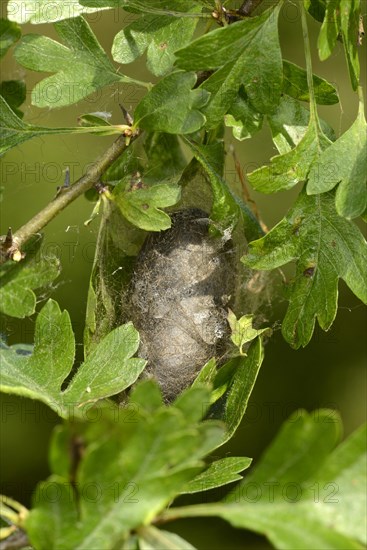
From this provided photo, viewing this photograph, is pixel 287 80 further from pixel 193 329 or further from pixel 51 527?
pixel 51 527

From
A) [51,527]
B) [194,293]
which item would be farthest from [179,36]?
[51,527]

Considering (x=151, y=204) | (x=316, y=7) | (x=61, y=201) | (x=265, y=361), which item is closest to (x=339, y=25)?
(x=316, y=7)

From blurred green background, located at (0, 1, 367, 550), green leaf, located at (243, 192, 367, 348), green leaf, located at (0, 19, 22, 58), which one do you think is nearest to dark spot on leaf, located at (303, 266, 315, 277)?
green leaf, located at (243, 192, 367, 348)

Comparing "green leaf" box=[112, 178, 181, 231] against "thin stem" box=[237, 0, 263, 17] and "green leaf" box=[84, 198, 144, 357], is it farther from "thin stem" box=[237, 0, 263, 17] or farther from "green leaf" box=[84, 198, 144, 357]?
"thin stem" box=[237, 0, 263, 17]

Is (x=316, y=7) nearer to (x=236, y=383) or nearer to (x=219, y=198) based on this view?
(x=219, y=198)

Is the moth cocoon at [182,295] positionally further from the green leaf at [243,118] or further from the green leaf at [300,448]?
the green leaf at [300,448]

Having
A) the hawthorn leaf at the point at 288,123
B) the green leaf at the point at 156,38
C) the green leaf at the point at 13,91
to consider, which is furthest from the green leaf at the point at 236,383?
the green leaf at the point at 13,91

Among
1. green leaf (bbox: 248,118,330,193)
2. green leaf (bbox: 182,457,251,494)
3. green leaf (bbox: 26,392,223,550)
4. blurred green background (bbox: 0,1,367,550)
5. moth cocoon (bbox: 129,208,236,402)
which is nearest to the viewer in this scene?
green leaf (bbox: 26,392,223,550)
